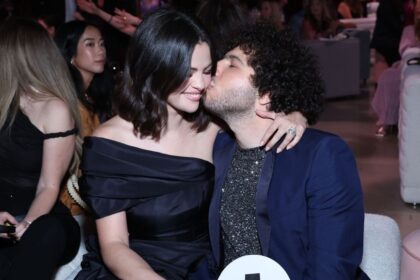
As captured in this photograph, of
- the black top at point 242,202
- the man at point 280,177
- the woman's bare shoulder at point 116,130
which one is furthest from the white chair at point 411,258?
the woman's bare shoulder at point 116,130

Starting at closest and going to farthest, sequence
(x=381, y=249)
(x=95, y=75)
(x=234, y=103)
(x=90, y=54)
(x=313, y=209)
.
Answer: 1. (x=313, y=209)
2. (x=234, y=103)
3. (x=381, y=249)
4. (x=90, y=54)
5. (x=95, y=75)

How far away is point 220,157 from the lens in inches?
97.1

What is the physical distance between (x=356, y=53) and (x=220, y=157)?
279 inches

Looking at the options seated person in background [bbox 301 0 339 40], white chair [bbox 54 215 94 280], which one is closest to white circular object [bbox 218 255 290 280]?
white chair [bbox 54 215 94 280]

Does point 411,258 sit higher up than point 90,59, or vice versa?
point 90,59

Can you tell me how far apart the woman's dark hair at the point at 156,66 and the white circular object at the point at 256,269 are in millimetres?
546

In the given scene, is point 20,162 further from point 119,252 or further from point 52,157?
point 119,252

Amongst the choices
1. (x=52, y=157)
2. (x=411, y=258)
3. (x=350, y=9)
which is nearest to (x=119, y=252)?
(x=52, y=157)

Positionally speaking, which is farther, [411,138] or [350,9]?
[350,9]

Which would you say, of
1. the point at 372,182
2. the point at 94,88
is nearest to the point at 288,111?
the point at 94,88

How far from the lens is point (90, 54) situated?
4.30 meters

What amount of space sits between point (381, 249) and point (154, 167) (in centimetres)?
93

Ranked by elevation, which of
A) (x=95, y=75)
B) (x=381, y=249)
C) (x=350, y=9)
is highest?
(x=95, y=75)

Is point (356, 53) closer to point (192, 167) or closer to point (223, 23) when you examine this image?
point (223, 23)
